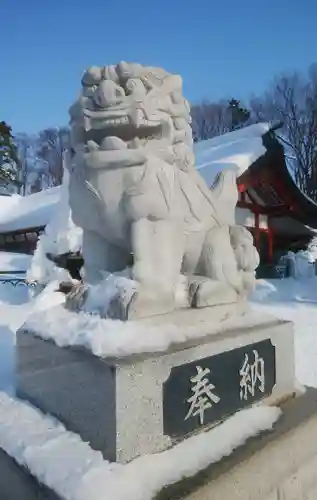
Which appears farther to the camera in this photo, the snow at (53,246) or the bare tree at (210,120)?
the bare tree at (210,120)

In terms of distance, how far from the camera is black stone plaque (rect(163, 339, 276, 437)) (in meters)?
1.59

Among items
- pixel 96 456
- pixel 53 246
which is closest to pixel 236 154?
pixel 53 246

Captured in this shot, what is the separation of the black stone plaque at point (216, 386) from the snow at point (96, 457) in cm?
6

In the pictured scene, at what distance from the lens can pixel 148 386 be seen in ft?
4.96

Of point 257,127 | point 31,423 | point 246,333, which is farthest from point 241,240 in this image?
point 257,127

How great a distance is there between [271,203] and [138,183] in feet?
30.2

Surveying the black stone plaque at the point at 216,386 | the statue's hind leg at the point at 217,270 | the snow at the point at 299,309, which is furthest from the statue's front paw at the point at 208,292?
the snow at the point at 299,309

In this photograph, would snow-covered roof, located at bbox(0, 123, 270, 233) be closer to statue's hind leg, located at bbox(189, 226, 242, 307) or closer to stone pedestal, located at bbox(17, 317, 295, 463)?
statue's hind leg, located at bbox(189, 226, 242, 307)

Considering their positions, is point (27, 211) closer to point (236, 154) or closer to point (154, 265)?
point (236, 154)

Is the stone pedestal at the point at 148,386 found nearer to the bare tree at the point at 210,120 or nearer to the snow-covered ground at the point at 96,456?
the snow-covered ground at the point at 96,456

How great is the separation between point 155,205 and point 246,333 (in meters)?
0.78

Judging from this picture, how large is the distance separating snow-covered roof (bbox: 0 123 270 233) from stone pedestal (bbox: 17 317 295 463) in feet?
15.0

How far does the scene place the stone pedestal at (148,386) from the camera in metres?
1.45

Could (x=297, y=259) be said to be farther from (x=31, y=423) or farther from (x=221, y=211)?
(x=31, y=423)
